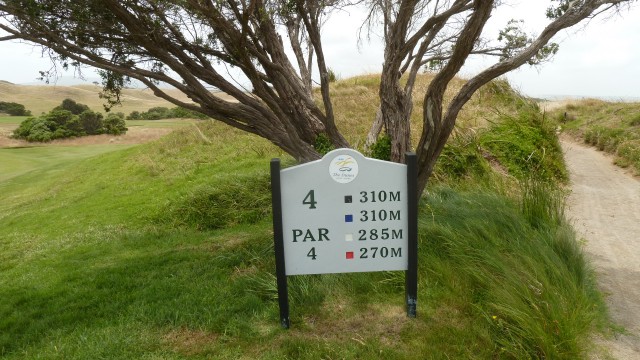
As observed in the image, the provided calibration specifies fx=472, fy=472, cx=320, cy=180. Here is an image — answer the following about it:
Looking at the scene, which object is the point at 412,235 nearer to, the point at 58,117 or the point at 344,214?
the point at 344,214

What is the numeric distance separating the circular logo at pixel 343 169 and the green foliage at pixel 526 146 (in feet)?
19.7

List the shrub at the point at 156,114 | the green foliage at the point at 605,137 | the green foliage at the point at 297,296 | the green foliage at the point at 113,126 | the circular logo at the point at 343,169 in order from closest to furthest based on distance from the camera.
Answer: the green foliage at the point at 297,296, the circular logo at the point at 343,169, the green foliage at the point at 605,137, the green foliage at the point at 113,126, the shrub at the point at 156,114

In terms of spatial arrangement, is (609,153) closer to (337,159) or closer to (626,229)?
(626,229)

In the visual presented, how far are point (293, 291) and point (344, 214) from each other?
42.6 inches

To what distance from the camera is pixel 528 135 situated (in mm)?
10516

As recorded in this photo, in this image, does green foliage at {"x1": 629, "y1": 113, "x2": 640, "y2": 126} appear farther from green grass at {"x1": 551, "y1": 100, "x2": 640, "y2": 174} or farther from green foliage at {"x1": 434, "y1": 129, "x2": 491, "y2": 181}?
green foliage at {"x1": 434, "y1": 129, "x2": 491, "y2": 181}

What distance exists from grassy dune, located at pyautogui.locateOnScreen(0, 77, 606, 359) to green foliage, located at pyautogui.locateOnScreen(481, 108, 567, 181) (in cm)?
115

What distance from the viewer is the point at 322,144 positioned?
6.11 m

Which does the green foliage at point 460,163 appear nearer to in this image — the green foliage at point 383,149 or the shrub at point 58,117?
the green foliage at point 383,149

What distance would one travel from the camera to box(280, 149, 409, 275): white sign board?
11.6ft

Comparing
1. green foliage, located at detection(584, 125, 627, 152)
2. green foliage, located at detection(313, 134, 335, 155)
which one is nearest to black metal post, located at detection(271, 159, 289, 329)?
green foliage, located at detection(313, 134, 335, 155)

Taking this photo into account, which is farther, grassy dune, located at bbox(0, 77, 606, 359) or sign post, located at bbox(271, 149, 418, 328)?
sign post, located at bbox(271, 149, 418, 328)

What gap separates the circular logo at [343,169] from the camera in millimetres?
3521

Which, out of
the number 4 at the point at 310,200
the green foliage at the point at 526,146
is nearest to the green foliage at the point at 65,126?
the green foliage at the point at 526,146
